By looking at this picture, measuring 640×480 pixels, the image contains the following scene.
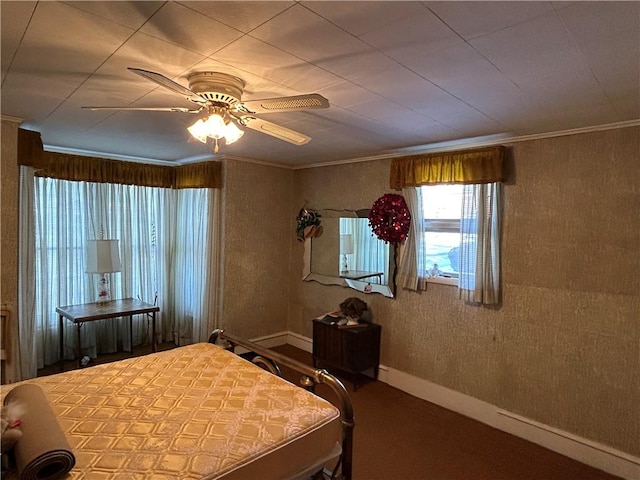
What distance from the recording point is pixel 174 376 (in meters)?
2.13

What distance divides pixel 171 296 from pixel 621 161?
4.70 meters

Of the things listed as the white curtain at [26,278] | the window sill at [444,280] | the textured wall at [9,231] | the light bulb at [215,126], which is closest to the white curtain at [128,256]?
the white curtain at [26,278]

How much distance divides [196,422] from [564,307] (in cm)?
255

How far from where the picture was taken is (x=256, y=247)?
4480mm

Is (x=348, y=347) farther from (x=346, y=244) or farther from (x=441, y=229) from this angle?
(x=441, y=229)

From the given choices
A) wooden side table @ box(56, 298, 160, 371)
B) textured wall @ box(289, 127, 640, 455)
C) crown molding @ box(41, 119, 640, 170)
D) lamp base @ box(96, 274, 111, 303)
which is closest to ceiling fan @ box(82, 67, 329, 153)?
crown molding @ box(41, 119, 640, 170)

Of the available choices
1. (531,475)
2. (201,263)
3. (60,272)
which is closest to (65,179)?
(60,272)

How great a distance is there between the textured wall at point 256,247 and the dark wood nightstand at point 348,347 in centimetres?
99

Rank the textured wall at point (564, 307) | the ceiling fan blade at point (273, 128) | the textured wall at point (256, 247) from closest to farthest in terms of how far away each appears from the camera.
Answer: the ceiling fan blade at point (273, 128)
the textured wall at point (564, 307)
the textured wall at point (256, 247)

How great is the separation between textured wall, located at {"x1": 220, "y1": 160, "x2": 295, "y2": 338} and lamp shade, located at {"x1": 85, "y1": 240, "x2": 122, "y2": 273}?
45.4 inches

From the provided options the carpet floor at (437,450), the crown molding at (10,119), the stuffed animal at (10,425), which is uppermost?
the crown molding at (10,119)

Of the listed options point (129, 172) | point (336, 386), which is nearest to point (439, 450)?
point (336, 386)

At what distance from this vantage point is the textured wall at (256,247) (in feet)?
13.9

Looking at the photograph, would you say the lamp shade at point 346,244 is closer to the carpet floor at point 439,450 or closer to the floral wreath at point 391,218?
the floral wreath at point 391,218
